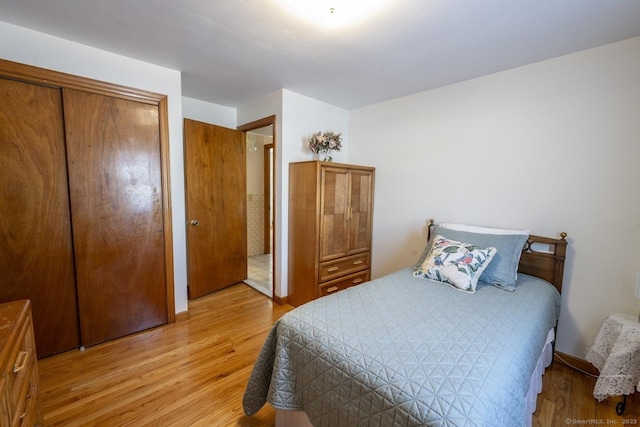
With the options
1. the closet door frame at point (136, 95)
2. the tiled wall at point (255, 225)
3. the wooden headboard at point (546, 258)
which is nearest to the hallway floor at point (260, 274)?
the tiled wall at point (255, 225)

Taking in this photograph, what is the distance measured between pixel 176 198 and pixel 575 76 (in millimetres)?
3357

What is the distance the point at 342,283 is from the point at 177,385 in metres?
1.78

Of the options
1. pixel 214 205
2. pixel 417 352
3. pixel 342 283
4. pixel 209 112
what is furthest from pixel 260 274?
pixel 417 352

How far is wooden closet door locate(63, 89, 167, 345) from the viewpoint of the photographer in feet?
6.66

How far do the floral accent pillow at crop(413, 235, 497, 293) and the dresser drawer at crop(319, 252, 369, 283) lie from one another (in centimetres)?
99

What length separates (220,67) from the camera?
2.30 metres

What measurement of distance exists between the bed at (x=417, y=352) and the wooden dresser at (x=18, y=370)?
91cm

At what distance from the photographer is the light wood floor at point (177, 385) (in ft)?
5.09

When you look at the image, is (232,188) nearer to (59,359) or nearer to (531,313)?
(59,359)

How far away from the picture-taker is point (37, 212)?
1897 mm

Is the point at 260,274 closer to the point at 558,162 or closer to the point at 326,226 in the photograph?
the point at 326,226

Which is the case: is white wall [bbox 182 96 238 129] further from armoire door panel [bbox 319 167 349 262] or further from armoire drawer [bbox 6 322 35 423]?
armoire drawer [bbox 6 322 35 423]

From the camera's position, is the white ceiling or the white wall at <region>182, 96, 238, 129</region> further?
the white wall at <region>182, 96, 238, 129</region>

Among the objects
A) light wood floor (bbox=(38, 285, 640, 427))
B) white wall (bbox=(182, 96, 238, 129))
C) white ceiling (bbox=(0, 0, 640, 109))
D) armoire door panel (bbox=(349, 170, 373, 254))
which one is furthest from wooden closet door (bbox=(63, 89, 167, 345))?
armoire door panel (bbox=(349, 170, 373, 254))
